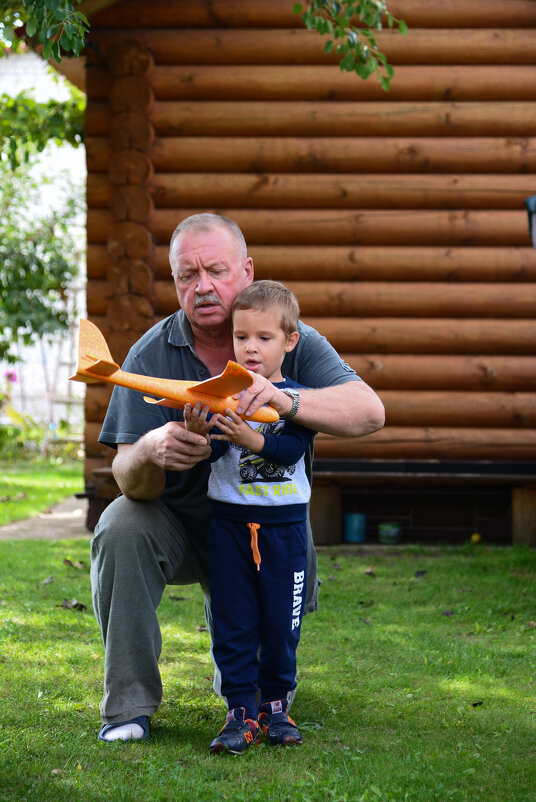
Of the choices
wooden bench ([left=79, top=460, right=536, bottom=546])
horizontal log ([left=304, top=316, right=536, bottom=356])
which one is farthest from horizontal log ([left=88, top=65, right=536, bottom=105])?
wooden bench ([left=79, top=460, right=536, bottom=546])

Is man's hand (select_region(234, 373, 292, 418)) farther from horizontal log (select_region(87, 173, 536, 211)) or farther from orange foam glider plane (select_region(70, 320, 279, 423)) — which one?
horizontal log (select_region(87, 173, 536, 211))

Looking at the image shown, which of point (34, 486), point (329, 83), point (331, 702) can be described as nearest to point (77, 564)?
point (331, 702)

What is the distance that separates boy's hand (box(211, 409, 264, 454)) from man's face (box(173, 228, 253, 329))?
52 cm

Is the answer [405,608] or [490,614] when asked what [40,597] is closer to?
[405,608]

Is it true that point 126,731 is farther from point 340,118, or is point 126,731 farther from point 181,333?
point 340,118

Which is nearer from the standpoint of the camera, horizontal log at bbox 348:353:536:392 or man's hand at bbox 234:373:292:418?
man's hand at bbox 234:373:292:418

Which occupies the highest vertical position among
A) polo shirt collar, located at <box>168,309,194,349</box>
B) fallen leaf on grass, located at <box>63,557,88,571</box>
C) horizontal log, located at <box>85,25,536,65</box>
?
horizontal log, located at <box>85,25,536,65</box>

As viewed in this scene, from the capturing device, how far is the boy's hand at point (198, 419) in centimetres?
252

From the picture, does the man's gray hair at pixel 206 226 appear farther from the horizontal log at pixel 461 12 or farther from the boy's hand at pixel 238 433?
the horizontal log at pixel 461 12

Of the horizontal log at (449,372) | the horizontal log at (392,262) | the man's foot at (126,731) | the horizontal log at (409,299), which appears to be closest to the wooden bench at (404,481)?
the horizontal log at (449,372)

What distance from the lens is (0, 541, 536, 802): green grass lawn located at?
2393 millimetres

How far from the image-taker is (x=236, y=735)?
2.64 meters

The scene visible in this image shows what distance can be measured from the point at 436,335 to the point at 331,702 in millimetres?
3870

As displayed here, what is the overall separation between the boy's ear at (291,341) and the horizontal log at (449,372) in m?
3.71
